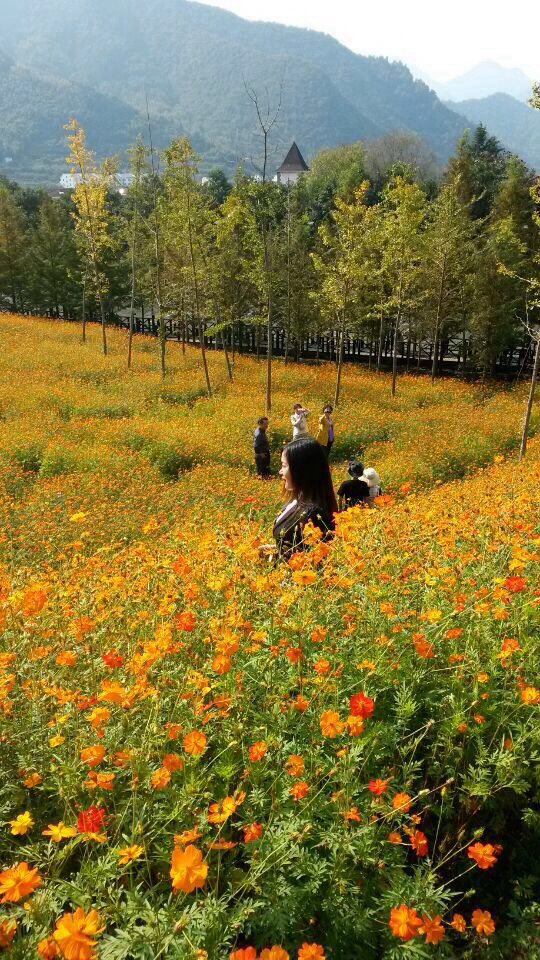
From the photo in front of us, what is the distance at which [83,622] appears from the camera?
290 cm

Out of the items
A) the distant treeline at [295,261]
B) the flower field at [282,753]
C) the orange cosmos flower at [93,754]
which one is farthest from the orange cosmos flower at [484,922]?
the distant treeline at [295,261]

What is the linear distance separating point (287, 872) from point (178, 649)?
113 cm

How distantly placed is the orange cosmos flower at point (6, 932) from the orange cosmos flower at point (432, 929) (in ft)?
4.06

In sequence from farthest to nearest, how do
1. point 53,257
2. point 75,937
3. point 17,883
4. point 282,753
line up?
point 53,257 → point 282,753 → point 17,883 → point 75,937

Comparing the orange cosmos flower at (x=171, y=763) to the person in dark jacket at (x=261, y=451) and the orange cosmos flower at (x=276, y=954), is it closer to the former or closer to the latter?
the orange cosmos flower at (x=276, y=954)

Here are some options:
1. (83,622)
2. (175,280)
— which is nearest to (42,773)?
(83,622)

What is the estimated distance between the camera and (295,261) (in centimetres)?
3002

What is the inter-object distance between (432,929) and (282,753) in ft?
2.70

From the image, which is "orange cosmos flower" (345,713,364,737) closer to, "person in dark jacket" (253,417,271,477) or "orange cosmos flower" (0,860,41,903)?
"orange cosmos flower" (0,860,41,903)

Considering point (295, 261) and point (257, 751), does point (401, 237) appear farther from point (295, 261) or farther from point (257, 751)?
point (257, 751)

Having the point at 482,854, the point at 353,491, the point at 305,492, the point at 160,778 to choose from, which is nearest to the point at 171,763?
the point at 160,778

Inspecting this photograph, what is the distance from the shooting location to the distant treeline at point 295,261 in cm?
2086

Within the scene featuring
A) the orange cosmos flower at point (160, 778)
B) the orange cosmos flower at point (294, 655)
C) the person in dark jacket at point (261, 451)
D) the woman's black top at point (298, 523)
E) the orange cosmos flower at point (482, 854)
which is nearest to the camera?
the orange cosmos flower at point (482, 854)

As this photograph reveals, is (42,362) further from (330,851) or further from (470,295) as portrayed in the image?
(330,851)
